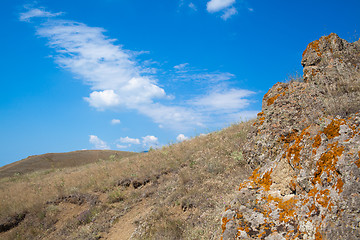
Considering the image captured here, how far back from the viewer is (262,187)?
407 cm

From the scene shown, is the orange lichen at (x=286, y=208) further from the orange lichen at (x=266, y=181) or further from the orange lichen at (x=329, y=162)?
the orange lichen at (x=329, y=162)

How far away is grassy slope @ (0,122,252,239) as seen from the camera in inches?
249

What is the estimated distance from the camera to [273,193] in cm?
385

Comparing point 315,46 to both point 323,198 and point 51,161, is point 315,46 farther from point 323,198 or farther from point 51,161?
point 51,161

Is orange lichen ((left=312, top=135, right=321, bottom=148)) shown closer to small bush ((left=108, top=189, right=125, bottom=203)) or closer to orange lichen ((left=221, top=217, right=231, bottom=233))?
orange lichen ((left=221, top=217, right=231, bottom=233))

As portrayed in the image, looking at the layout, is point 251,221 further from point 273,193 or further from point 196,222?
point 196,222

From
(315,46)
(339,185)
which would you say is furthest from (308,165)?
(315,46)

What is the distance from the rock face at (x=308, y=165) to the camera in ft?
9.41

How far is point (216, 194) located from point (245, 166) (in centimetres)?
142

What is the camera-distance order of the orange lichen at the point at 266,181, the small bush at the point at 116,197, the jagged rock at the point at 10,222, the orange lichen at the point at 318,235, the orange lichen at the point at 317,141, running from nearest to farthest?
1. the orange lichen at the point at 318,235
2. the orange lichen at the point at 317,141
3. the orange lichen at the point at 266,181
4. the small bush at the point at 116,197
5. the jagged rock at the point at 10,222

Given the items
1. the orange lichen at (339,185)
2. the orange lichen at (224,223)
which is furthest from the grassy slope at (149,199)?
the orange lichen at (339,185)

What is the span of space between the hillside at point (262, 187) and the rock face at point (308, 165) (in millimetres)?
15

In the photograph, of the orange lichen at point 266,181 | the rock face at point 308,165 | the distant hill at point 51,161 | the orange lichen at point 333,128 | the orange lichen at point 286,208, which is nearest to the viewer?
the rock face at point 308,165

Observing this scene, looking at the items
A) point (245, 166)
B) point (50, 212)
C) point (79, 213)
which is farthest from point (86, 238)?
point (245, 166)
